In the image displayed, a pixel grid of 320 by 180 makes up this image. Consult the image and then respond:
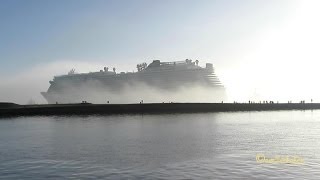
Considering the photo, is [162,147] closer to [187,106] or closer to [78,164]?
[78,164]

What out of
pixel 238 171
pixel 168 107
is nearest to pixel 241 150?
pixel 238 171

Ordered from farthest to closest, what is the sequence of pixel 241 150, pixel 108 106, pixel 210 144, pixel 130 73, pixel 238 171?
pixel 130 73 → pixel 108 106 → pixel 210 144 → pixel 241 150 → pixel 238 171

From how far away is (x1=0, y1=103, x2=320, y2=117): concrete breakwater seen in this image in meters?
96.1

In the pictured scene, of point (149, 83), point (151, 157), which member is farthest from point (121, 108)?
point (151, 157)

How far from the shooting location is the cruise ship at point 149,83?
158m

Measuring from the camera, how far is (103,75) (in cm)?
17125

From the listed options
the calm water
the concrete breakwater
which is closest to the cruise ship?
the concrete breakwater

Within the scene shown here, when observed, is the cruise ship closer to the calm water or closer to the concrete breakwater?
the concrete breakwater

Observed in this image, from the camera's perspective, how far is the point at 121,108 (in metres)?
104

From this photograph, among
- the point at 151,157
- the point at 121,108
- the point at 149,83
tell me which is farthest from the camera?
the point at 149,83

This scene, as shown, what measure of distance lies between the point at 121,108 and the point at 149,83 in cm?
5789

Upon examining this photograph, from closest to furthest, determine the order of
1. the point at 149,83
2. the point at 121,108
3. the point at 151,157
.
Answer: the point at 151,157 < the point at 121,108 < the point at 149,83

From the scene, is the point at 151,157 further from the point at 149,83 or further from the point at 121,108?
the point at 149,83

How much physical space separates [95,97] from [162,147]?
5410 inches
